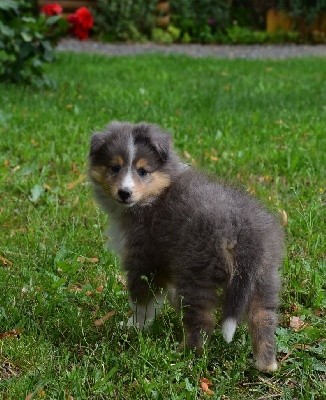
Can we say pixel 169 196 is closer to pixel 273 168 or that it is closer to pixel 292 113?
pixel 273 168

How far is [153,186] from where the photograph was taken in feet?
14.8

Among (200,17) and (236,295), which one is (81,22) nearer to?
(200,17)

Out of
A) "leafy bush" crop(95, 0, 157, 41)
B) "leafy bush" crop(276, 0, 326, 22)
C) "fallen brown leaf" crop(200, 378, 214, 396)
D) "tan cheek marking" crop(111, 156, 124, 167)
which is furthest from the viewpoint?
"leafy bush" crop(276, 0, 326, 22)

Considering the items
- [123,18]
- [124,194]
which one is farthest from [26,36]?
[123,18]

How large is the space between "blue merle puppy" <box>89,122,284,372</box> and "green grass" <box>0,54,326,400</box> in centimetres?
18

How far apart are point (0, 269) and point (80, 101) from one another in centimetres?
593

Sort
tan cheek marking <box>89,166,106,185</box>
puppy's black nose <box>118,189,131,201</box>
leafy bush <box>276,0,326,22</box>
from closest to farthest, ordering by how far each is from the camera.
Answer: puppy's black nose <box>118,189,131,201</box>
tan cheek marking <box>89,166,106,185</box>
leafy bush <box>276,0,326,22</box>

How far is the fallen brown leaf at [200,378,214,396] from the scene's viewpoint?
3805mm

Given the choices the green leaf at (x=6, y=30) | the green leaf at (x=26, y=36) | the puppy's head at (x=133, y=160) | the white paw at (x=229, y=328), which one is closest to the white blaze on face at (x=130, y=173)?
the puppy's head at (x=133, y=160)

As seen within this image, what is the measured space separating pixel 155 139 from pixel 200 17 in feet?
67.1

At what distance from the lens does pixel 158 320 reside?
14.8 feet

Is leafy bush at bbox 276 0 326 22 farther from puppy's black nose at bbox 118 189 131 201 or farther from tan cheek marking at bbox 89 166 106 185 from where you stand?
puppy's black nose at bbox 118 189 131 201

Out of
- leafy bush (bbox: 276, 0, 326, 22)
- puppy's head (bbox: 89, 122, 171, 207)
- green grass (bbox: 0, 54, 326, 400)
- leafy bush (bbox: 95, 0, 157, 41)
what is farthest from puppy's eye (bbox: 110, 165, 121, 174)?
leafy bush (bbox: 276, 0, 326, 22)

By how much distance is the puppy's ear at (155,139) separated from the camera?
4.60m
